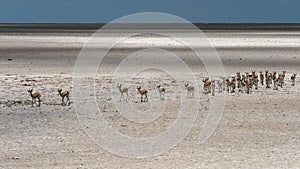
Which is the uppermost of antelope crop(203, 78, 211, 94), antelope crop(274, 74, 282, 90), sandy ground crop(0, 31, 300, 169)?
antelope crop(274, 74, 282, 90)

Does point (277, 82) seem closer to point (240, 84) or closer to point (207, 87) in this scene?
point (240, 84)

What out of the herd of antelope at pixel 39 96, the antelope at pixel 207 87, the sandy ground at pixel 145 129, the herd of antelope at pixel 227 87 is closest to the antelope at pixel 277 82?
the herd of antelope at pixel 227 87

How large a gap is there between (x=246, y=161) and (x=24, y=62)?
855 inches

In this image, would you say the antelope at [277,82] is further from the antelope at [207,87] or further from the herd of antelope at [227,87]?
the antelope at [207,87]

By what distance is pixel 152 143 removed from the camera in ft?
40.5

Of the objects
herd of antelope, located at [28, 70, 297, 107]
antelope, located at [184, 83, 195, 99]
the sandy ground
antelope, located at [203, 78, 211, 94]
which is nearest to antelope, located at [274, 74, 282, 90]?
herd of antelope, located at [28, 70, 297, 107]

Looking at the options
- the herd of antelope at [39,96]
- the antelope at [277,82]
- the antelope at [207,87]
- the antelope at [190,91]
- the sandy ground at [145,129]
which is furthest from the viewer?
the antelope at [277,82]

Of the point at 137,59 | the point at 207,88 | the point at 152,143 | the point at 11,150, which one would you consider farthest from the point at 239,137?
the point at 137,59

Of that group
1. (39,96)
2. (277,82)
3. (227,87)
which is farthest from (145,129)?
(277,82)

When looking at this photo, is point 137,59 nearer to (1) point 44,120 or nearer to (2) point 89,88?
(2) point 89,88

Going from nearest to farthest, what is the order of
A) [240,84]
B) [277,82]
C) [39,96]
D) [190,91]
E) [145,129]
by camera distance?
[145,129]
[39,96]
[190,91]
[240,84]
[277,82]

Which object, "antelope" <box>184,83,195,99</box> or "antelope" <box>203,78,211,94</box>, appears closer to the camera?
"antelope" <box>184,83,195,99</box>

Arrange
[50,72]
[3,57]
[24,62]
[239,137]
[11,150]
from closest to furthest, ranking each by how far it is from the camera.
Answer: [11,150]
[239,137]
[50,72]
[24,62]
[3,57]

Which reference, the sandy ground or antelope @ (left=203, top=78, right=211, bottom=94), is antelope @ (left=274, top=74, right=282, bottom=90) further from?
antelope @ (left=203, top=78, right=211, bottom=94)
